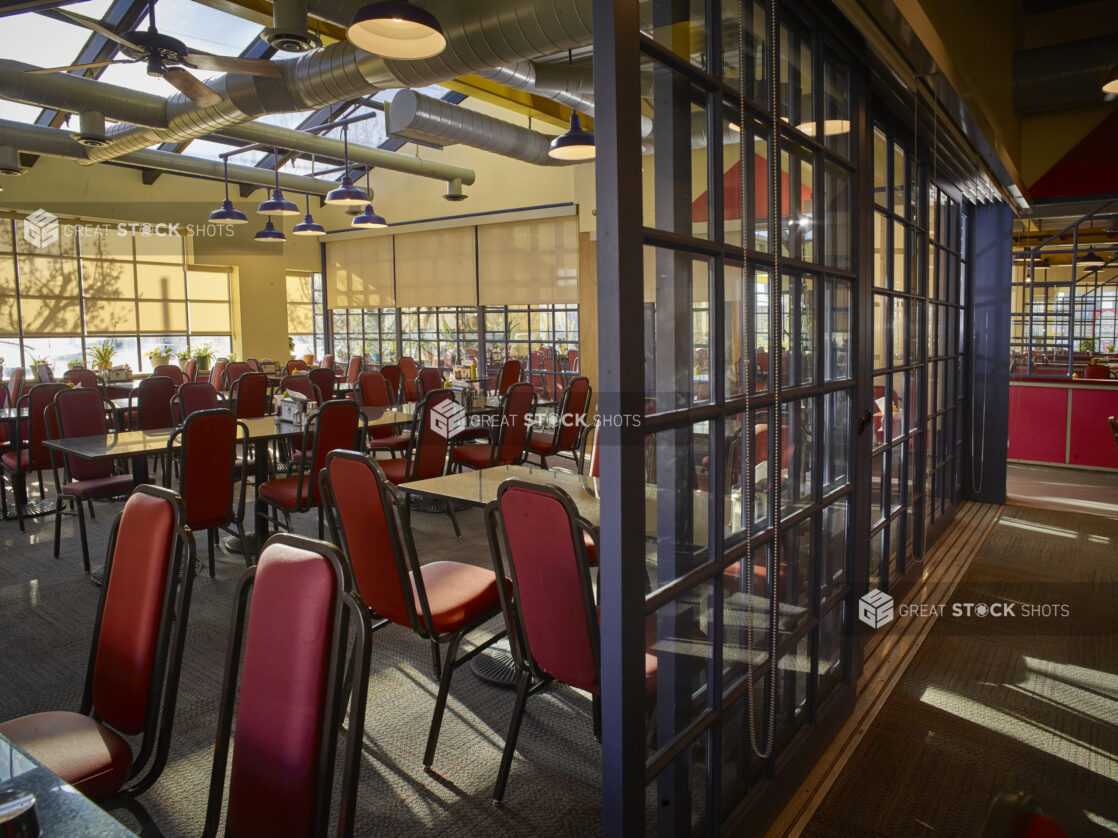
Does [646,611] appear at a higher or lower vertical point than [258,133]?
lower

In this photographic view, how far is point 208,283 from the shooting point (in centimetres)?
1226

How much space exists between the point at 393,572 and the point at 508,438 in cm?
296

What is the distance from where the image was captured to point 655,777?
5.24ft

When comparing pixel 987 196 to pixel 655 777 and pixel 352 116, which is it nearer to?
pixel 655 777

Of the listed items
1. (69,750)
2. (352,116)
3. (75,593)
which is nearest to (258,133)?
(352,116)

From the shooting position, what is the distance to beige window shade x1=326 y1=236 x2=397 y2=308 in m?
12.5

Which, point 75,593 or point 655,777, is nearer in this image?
point 655,777

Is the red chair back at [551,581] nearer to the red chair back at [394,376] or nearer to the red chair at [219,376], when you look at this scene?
the red chair back at [394,376]

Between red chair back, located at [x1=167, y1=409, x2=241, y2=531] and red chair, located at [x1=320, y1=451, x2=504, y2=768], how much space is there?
140 centimetres

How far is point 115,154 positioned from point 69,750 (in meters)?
8.30

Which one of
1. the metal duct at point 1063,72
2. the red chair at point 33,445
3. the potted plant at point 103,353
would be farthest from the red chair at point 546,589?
the potted plant at point 103,353

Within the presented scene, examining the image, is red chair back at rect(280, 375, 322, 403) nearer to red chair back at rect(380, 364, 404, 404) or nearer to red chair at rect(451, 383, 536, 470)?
red chair at rect(451, 383, 536, 470)

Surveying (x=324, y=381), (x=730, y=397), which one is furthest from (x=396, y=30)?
(x=324, y=381)

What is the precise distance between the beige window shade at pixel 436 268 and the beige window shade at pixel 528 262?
287mm
